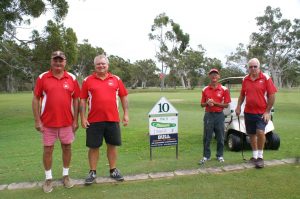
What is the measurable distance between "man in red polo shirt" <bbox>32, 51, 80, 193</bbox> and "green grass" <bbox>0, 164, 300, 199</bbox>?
34 cm

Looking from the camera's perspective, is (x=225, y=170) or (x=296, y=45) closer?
(x=225, y=170)

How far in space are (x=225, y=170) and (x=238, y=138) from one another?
Answer: 1890 millimetres

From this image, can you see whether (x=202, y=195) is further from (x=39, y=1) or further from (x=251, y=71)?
(x=39, y=1)

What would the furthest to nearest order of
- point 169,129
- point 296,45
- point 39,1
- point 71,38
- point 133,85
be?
point 133,85, point 296,45, point 71,38, point 39,1, point 169,129

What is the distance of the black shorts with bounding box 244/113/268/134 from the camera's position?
21.3 ft

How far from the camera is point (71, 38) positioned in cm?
2134

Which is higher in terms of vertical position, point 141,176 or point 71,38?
point 71,38

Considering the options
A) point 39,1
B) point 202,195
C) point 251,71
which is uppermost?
point 39,1

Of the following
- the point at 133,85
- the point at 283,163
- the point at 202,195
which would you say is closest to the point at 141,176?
the point at 202,195

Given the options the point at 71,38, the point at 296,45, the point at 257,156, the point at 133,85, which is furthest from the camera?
the point at 133,85

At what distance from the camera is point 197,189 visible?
5.10 metres

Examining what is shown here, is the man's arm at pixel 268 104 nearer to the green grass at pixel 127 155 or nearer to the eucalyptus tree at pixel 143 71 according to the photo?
the green grass at pixel 127 155

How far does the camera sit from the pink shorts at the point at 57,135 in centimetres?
533

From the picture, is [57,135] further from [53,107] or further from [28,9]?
[28,9]
